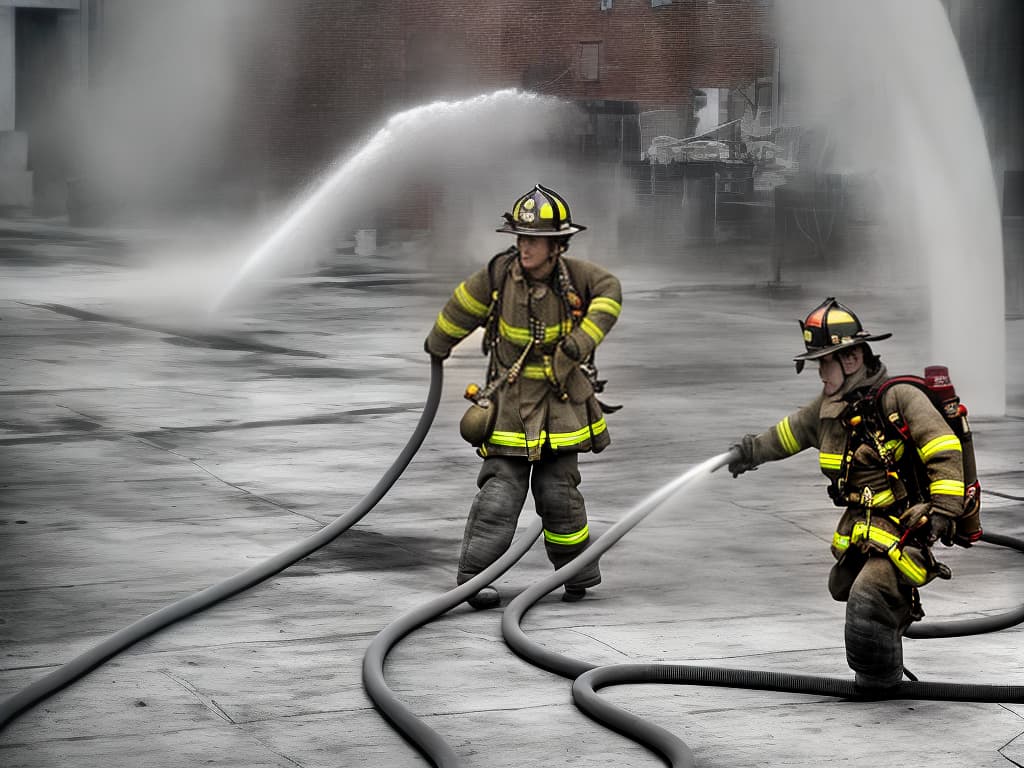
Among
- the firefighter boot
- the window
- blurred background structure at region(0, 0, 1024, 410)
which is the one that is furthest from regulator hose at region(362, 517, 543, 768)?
the window

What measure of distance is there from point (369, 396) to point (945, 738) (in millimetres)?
8229

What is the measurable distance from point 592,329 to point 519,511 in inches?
33.0

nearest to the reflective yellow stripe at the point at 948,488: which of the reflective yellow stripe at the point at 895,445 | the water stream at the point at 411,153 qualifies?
the reflective yellow stripe at the point at 895,445

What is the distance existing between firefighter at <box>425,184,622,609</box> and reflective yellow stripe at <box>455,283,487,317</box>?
0.08 metres

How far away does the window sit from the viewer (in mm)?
42156

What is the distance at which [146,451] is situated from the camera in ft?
35.3

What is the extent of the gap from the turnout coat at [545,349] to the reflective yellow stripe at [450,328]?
0.17 meters

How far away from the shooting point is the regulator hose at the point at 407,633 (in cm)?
514

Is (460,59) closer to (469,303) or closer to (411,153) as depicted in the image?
(411,153)

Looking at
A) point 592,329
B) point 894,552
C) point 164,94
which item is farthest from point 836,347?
point 164,94

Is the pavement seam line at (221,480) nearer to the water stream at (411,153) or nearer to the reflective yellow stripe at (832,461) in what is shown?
the reflective yellow stripe at (832,461)

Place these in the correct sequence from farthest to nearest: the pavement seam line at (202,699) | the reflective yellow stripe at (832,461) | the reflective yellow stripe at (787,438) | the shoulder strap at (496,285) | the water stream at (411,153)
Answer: the water stream at (411,153)
the shoulder strap at (496,285)
the reflective yellow stripe at (787,438)
the reflective yellow stripe at (832,461)
the pavement seam line at (202,699)

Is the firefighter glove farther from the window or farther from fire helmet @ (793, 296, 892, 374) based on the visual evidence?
the window

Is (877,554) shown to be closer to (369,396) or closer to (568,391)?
(568,391)
